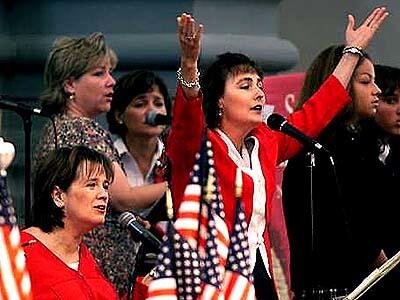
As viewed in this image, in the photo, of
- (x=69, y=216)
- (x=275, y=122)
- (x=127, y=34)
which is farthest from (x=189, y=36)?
(x=127, y=34)

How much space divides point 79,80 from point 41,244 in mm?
1228

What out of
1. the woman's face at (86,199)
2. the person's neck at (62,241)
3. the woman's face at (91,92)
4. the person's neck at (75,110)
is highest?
the woman's face at (91,92)

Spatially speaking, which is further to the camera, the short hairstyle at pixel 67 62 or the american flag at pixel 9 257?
the short hairstyle at pixel 67 62

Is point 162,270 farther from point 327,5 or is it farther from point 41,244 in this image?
point 327,5

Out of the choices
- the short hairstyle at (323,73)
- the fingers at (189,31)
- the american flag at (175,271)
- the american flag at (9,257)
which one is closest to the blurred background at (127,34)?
the short hairstyle at (323,73)

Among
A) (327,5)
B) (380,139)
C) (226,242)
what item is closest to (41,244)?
(226,242)

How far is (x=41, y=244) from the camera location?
524cm

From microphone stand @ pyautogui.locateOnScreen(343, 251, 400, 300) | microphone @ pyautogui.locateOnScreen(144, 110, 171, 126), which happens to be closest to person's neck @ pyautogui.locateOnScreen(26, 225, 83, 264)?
microphone stand @ pyautogui.locateOnScreen(343, 251, 400, 300)

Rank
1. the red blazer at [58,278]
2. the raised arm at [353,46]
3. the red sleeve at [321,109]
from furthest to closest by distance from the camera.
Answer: the raised arm at [353,46]
the red sleeve at [321,109]
the red blazer at [58,278]

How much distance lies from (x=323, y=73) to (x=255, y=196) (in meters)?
0.98

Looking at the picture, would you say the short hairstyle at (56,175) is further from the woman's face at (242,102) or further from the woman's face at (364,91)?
the woman's face at (364,91)

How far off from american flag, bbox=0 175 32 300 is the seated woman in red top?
1.03 m

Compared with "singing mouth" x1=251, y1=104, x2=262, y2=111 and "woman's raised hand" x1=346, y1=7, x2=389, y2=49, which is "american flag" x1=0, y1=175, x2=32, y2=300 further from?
"woman's raised hand" x1=346, y1=7, x2=389, y2=49

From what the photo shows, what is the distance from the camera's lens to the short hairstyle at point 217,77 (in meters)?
5.67
